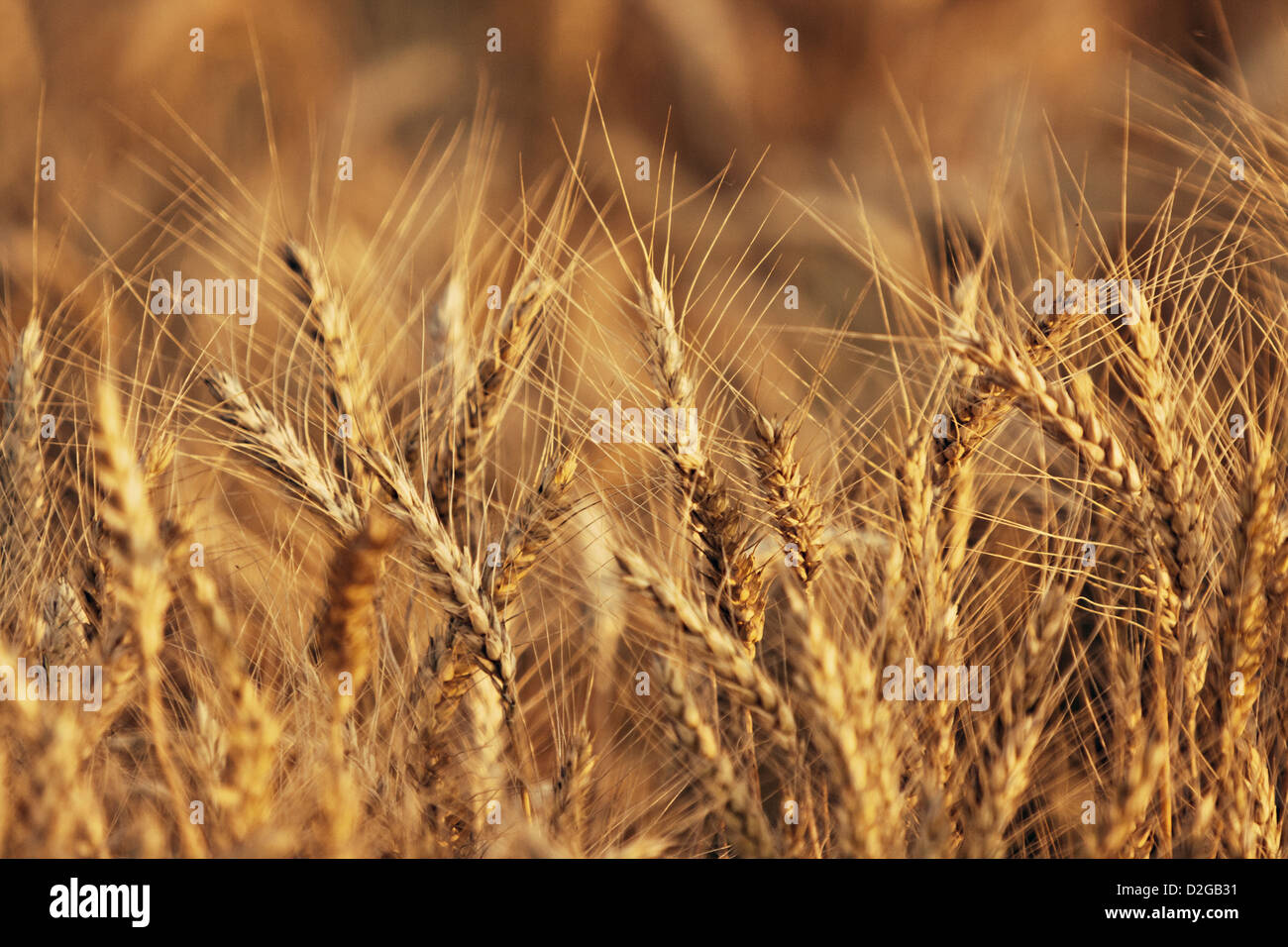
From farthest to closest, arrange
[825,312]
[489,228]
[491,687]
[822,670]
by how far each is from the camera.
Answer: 1. [825,312]
2. [489,228]
3. [491,687]
4. [822,670]

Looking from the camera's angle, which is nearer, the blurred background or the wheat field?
the wheat field

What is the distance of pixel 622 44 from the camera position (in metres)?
2.10

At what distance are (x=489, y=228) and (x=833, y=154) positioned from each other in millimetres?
855

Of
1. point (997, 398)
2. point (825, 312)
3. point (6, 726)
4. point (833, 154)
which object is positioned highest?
point (833, 154)

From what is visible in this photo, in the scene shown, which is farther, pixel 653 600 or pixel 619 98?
pixel 619 98

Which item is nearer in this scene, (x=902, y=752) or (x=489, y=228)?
(x=902, y=752)

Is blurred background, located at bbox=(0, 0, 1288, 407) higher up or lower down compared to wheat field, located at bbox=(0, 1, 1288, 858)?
higher up

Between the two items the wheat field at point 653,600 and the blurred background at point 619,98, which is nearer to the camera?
the wheat field at point 653,600

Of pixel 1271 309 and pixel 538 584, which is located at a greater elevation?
pixel 1271 309

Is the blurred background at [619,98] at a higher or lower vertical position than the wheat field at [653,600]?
higher

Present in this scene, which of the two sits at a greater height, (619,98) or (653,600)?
(619,98)

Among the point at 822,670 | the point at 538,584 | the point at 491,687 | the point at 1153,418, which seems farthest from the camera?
the point at 538,584
